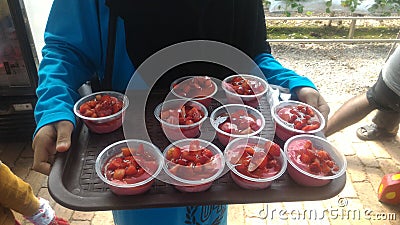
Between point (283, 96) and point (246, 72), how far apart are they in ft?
0.65

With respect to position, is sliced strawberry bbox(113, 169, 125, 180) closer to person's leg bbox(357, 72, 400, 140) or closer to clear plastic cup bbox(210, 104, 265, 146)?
clear plastic cup bbox(210, 104, 265, 146)

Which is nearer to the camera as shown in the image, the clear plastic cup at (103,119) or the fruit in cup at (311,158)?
the fruit in cup at (311,158)

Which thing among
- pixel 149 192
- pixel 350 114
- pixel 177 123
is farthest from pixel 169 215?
pixel 350 114

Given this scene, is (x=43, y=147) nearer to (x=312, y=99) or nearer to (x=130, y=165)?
(x=130, y=165)

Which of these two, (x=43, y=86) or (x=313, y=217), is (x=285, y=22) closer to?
(x=313, y=217)

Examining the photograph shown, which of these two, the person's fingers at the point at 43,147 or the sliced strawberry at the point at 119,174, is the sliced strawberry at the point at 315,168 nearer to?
the sliced strawberry at the point at 119,174

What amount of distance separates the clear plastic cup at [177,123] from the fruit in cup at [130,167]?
0.38ft

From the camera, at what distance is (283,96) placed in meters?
1.29

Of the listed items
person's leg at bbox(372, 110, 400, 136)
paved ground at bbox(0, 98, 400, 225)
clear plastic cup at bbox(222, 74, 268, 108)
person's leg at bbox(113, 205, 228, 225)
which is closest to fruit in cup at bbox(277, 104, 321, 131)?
clear plastic cup at bbox(222, 74, 268, 108)

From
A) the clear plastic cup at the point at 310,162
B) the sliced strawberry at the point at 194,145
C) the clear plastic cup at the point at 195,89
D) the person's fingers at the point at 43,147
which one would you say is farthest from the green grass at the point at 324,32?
the person's fingers at the point at 43,147

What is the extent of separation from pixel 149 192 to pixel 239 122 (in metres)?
0.41

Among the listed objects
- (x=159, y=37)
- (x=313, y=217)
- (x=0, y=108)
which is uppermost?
(x=159, y=37)

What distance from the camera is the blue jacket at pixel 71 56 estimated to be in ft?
3.59

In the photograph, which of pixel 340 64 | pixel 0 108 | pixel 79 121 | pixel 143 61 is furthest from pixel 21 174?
pixel 340 64
